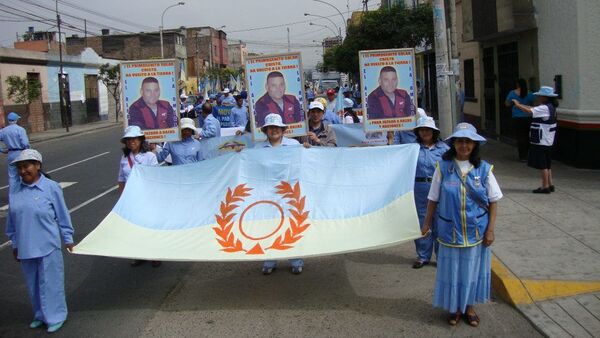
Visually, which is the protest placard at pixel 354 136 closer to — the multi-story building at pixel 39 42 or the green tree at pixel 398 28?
the green tree at pixel 398 28

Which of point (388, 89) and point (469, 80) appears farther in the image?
point (469, 80)

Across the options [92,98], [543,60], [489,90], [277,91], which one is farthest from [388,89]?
[92,98]

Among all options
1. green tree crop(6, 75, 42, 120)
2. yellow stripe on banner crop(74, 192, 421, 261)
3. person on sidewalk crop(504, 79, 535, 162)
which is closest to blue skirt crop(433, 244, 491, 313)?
yellow stripe on banner crop(74, 192, 421, 261)

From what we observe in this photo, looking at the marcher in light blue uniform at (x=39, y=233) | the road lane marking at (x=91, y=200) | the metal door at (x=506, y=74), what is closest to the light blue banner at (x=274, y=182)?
the marcher in light blue uniform at (x=39, y=233)

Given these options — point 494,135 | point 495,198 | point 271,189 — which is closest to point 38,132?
point 494,135

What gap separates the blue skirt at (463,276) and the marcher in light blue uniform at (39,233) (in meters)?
3.23

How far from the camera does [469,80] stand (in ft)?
67.7

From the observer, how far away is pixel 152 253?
17.6 ft

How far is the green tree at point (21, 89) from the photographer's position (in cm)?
2769

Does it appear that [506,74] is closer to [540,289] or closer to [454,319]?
[540,289]

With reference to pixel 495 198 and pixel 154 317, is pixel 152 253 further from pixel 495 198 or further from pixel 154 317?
pixel 495 198

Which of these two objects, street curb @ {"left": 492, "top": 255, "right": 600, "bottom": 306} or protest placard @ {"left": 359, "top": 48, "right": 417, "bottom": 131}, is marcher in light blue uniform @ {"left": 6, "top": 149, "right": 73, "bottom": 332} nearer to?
street curb @ {"left": 492, "top": 255, "right": 600, "bottom": 306}

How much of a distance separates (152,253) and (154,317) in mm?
602

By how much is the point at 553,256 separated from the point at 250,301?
3.21 metres
